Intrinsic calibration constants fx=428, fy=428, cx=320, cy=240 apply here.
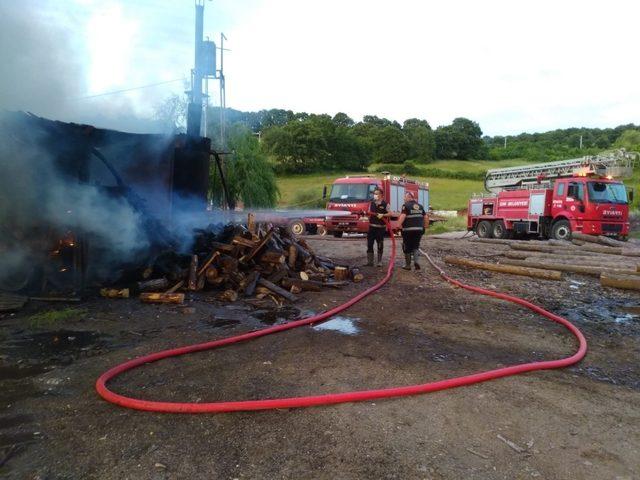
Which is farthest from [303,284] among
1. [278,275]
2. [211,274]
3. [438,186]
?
[438,186]

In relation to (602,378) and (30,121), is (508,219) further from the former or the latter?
(30,121)

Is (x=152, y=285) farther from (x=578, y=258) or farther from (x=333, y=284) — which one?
(x=578, y=258)

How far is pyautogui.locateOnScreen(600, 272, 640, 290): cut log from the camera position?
7816 millimetres

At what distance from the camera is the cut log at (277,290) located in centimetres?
662

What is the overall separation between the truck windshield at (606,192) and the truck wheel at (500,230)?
3943mm

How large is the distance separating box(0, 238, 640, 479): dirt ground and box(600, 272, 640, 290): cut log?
89.6 inches

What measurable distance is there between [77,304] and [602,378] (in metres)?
6.27

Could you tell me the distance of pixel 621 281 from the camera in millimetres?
7957

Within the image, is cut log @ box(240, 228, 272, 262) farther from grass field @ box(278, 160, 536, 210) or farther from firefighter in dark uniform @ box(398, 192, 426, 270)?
grass field @ box(278, 160, 536, 210)

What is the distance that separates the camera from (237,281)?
6.99 m

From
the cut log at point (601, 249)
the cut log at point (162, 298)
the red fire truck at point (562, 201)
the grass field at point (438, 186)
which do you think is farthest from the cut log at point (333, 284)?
the grass field at point (438, 186)

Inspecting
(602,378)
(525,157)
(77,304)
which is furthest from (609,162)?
(525,157)

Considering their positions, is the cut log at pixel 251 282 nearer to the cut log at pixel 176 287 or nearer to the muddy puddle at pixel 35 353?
the cut log at pixel 176 287

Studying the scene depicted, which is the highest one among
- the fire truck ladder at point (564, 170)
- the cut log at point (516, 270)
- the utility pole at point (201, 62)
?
the utility pole at point (201, 62)
